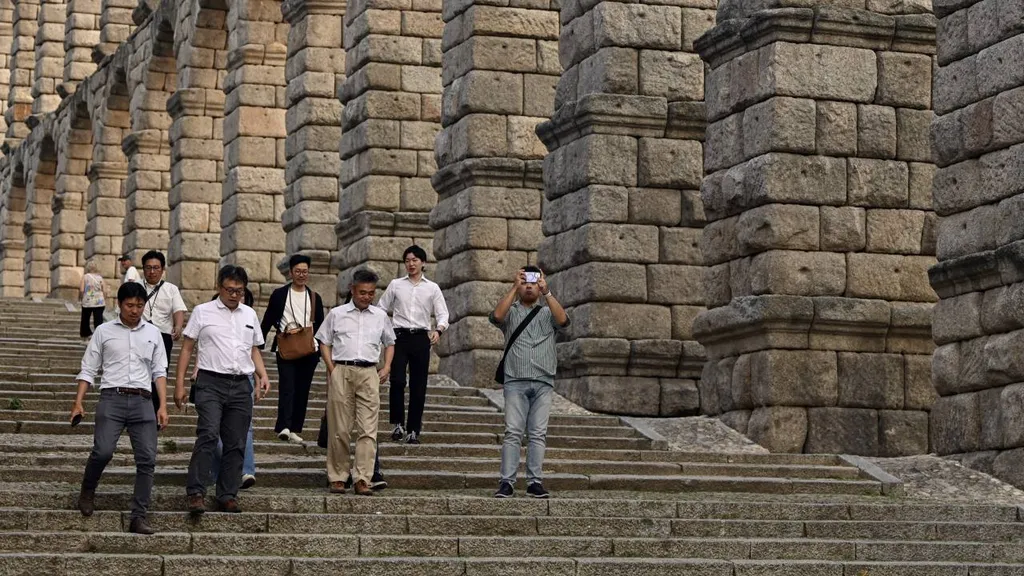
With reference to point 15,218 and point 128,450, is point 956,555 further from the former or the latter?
point 15,218

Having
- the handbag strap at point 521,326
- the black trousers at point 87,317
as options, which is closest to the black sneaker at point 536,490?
the handbag strap at point 521,326

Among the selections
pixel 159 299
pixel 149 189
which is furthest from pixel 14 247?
pixel 159 299

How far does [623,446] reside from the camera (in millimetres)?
16391

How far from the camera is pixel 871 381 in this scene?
16.8 m

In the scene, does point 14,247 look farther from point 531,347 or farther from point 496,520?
point 496,520

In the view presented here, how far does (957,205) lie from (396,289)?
4.10 meters

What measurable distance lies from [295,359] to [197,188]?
1717 cm

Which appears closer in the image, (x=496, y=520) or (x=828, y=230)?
(x=496, y=520)

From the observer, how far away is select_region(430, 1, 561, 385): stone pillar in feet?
70.7

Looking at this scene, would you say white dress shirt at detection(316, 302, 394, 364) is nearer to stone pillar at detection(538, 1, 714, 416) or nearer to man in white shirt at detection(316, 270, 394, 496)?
man in white shirt at detection(316, 270, 394, 496)

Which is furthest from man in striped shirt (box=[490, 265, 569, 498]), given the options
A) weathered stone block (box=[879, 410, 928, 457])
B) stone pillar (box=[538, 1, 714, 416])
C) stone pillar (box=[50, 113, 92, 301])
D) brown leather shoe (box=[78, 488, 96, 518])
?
stone pillar (box=[50, 113, 92, 301])

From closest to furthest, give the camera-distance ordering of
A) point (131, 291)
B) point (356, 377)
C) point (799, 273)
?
point (131, 291)
point (356, 377)
point (799, 273)

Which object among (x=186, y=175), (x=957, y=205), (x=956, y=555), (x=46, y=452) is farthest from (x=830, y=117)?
(x=186, y=175)

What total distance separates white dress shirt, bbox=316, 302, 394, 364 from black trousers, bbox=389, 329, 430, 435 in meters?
1.56
